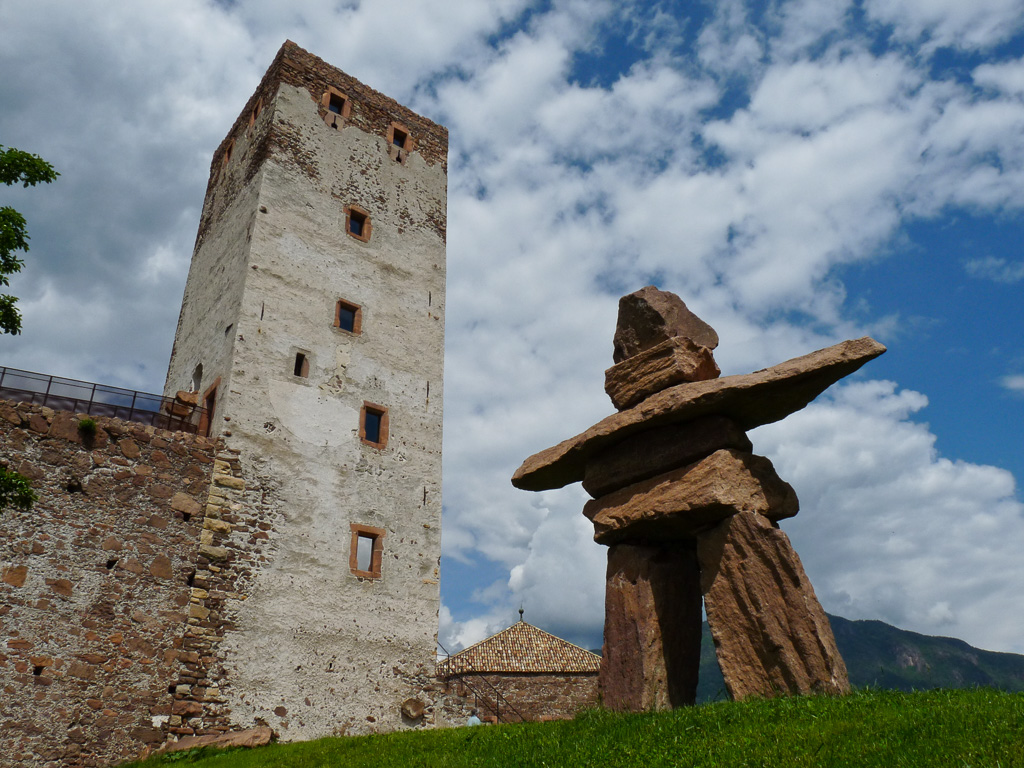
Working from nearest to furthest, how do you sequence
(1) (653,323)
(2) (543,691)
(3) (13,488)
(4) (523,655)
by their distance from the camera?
(3) (13,488), (1) (653,323), (2) (543,691), (4) (523,655)

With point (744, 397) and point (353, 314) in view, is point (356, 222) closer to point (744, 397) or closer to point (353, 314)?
point (353, 314)

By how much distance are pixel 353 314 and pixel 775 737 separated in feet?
51.1

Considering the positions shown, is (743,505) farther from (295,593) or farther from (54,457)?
(54,457)

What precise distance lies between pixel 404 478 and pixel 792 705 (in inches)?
490

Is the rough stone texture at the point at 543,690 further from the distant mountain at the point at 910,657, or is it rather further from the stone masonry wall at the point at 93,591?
the distant mountain at the point at 910,657

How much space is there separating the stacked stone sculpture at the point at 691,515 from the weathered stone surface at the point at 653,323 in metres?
0.02

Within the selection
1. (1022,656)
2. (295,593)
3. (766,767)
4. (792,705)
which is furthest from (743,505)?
(1022,656)

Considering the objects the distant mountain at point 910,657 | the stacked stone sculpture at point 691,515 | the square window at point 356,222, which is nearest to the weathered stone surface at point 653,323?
the stacked stone sculpture at point 691,515

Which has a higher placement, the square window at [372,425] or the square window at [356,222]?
the square window at [356,222]

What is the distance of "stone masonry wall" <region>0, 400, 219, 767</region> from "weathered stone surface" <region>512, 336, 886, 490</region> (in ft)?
27.2

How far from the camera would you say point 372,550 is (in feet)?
58.2

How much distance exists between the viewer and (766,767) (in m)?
6.32

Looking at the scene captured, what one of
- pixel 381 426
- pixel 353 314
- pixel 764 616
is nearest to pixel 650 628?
pixel 764 616

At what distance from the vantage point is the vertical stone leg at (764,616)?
870 centimetres
